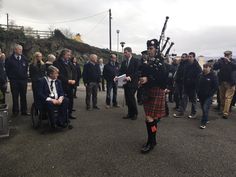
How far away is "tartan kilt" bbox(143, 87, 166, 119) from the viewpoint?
13.9 ft

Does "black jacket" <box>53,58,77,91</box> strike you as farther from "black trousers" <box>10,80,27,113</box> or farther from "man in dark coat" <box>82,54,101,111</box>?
"man in dark coat" <box>82,54,101,111</box>

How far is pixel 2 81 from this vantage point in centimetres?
748

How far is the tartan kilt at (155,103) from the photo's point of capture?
13.9 feet

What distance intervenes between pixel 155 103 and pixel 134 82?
2.31m

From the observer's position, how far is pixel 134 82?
649 centimetres

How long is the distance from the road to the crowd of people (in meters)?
0.38

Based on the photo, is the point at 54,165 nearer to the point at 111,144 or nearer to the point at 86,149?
the point at 86,149

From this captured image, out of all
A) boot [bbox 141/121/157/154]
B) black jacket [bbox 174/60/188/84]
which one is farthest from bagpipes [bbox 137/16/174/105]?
black jacket [bbox 174/60/188/84]

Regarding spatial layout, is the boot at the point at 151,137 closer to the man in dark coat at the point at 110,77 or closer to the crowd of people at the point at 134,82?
the crowd of people at the point at 134,82

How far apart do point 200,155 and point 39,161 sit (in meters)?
2.67

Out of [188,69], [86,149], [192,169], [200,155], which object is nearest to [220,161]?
[200,155]

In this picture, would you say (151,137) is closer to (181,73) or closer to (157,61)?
(157,61)

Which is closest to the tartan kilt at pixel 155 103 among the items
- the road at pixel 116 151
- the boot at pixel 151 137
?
the boot at pixel 151 137

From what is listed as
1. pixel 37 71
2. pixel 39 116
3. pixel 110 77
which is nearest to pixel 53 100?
pixel 39 116
